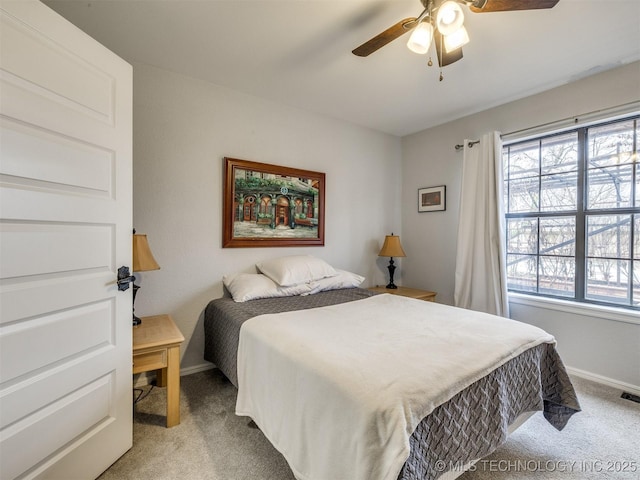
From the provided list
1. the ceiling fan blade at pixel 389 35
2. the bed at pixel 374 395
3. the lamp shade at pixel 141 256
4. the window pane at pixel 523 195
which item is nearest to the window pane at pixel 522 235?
the window pane at pixel 523 195

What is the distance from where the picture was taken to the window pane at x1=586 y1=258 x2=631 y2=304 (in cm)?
239

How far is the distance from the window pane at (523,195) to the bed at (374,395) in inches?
67.3

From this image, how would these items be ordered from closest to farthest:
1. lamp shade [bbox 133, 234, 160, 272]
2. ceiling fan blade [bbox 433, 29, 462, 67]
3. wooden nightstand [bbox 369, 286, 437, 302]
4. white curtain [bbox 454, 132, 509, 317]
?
ceiling fan blade [bbox 433, 29, 462, 67]
lamp shade [bbox 133, 234, 160, 272]
white curtain [bbox 454, 132, 509, 317]
wooden nightstand [bbox 369, 286, 437, 302]

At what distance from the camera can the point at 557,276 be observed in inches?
109

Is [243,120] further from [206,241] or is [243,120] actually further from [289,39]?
[206,241]

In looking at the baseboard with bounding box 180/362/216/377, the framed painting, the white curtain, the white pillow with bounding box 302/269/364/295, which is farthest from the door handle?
the white curtain

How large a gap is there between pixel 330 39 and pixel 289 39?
285mm

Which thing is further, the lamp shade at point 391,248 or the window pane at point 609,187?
the lamp shade at point 391,248

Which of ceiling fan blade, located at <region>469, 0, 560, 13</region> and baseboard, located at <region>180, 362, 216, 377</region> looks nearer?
ceiling fan blade, located at <region>469, 0, 560, 13</region>

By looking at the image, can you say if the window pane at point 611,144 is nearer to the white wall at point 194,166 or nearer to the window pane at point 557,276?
the window pane at point 557,276

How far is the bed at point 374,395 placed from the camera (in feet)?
3.22

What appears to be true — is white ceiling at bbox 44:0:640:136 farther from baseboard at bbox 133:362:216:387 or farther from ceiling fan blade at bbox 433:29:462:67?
baseboard at bbox 133:362:216:387

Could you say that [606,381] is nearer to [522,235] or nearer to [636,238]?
[636,238]

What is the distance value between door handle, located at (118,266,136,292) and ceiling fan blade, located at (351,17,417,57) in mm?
1827
